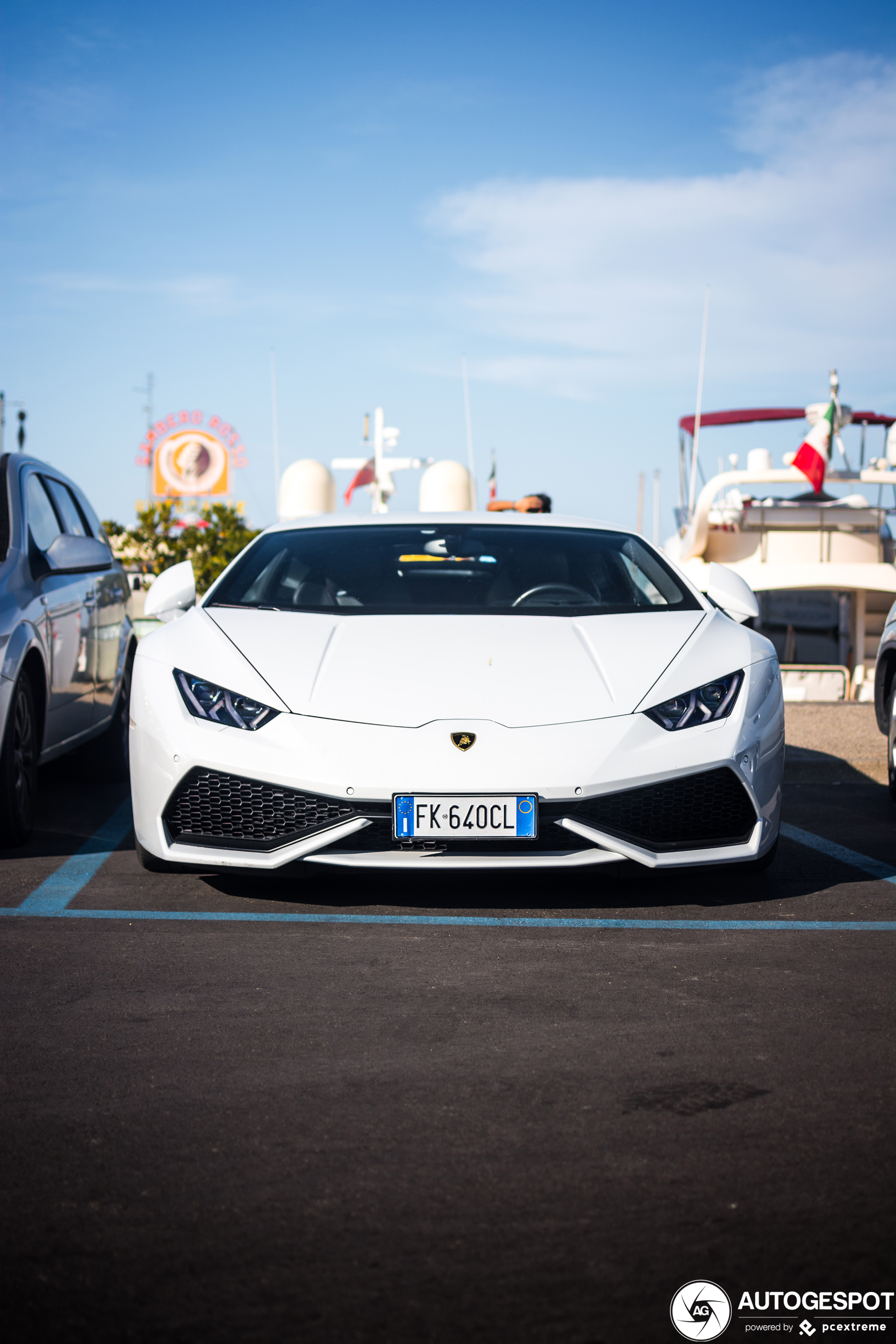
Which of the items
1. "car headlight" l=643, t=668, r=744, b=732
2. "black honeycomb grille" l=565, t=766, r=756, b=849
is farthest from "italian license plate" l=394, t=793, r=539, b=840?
"car headlight" l=643, t=668, r=744, b=732

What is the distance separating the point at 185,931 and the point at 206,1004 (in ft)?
2.51

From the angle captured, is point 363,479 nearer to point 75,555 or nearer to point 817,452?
point 817,452

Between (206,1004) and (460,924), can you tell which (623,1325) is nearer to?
(206,1004)

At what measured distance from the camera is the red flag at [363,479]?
29438mm

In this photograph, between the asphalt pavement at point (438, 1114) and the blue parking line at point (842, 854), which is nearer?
the asphalt pavement at point (438, 1114)

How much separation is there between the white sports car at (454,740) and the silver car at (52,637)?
34.8 inches

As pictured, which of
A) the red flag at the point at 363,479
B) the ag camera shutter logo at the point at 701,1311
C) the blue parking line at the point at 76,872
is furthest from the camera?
the red flag at the point at 363,479

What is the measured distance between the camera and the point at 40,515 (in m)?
6.41

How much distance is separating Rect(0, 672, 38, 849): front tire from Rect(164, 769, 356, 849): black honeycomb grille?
46.5 inches
